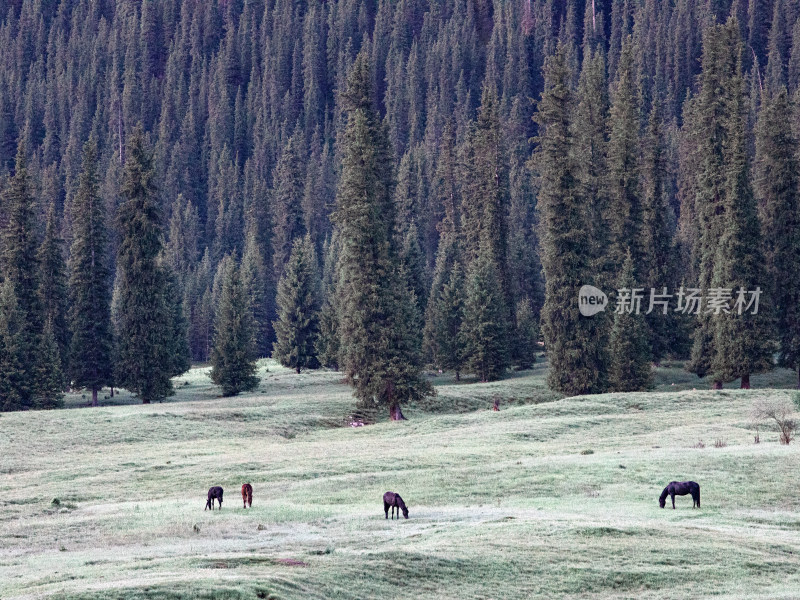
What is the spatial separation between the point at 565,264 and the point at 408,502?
122 feet

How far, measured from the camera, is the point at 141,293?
72.1 meters

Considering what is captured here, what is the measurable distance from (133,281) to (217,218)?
122 metres

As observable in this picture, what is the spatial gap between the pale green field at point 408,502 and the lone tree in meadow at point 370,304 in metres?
3.50

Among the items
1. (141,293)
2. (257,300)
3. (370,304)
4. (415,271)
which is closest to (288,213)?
(257,300)

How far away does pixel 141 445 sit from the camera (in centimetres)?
5100

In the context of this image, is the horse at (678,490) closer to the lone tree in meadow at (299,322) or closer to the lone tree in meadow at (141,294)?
the lone tree in meadow at (141,294)

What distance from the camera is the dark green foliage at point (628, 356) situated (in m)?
66.7

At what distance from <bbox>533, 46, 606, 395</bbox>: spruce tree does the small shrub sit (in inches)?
603

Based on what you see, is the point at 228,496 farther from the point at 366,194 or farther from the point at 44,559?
the point at 366,194

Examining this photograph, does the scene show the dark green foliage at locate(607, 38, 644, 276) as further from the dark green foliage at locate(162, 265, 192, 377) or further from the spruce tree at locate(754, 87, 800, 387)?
the dark green foliage at locate(162, 265, 192, 377)

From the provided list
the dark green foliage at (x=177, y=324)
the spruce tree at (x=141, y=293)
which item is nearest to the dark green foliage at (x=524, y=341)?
the dark green foliage at (x=177, y=324)

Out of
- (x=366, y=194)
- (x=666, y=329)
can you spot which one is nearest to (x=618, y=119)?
(x=666, y=329)

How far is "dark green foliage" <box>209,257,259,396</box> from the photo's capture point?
74.8 m

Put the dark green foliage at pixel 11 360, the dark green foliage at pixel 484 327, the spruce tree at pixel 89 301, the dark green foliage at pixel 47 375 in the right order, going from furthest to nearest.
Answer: the dark green foliage at pixel 484 327 → the spruce tree at pixel 89 301 → the dark green foliage at pixel 47 375 → the dark green foliage at pixel 11 360
